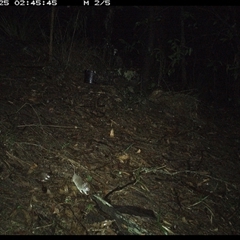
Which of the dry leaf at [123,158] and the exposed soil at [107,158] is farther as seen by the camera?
the dry leaf at [123,158]

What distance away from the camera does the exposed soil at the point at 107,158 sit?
204cm

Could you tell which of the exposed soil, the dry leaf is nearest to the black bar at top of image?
the exposed soil

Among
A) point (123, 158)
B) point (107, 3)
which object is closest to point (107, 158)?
point (123, 158)

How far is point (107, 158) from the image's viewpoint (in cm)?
277

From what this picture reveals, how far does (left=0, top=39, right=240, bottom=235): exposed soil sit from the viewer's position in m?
2.04

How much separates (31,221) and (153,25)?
3379 millimetres

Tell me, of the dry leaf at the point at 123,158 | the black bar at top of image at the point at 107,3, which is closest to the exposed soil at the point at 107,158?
the dry leaf at the point at 123,158

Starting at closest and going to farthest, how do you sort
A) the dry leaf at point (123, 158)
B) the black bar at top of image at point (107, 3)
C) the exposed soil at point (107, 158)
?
1. the exposed soil at point (107, 158)
2. the dry leaf at point (123, 158)
3. the black bar at top of image at point (107, 3)

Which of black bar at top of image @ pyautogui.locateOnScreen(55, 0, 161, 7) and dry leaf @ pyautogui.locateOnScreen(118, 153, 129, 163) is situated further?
black bar at top of image @ pyautogui.locateOnScreen(55, 0, 161, 7)

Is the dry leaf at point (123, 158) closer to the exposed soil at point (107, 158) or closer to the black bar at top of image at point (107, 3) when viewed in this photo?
the exposed soil at point (107, 158)

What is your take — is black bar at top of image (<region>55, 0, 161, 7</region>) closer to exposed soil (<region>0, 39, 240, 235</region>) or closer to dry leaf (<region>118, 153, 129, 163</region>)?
exposed soil (<region>0, 39, 240, 235</region>)

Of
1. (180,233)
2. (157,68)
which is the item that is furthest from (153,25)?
(180,233)
